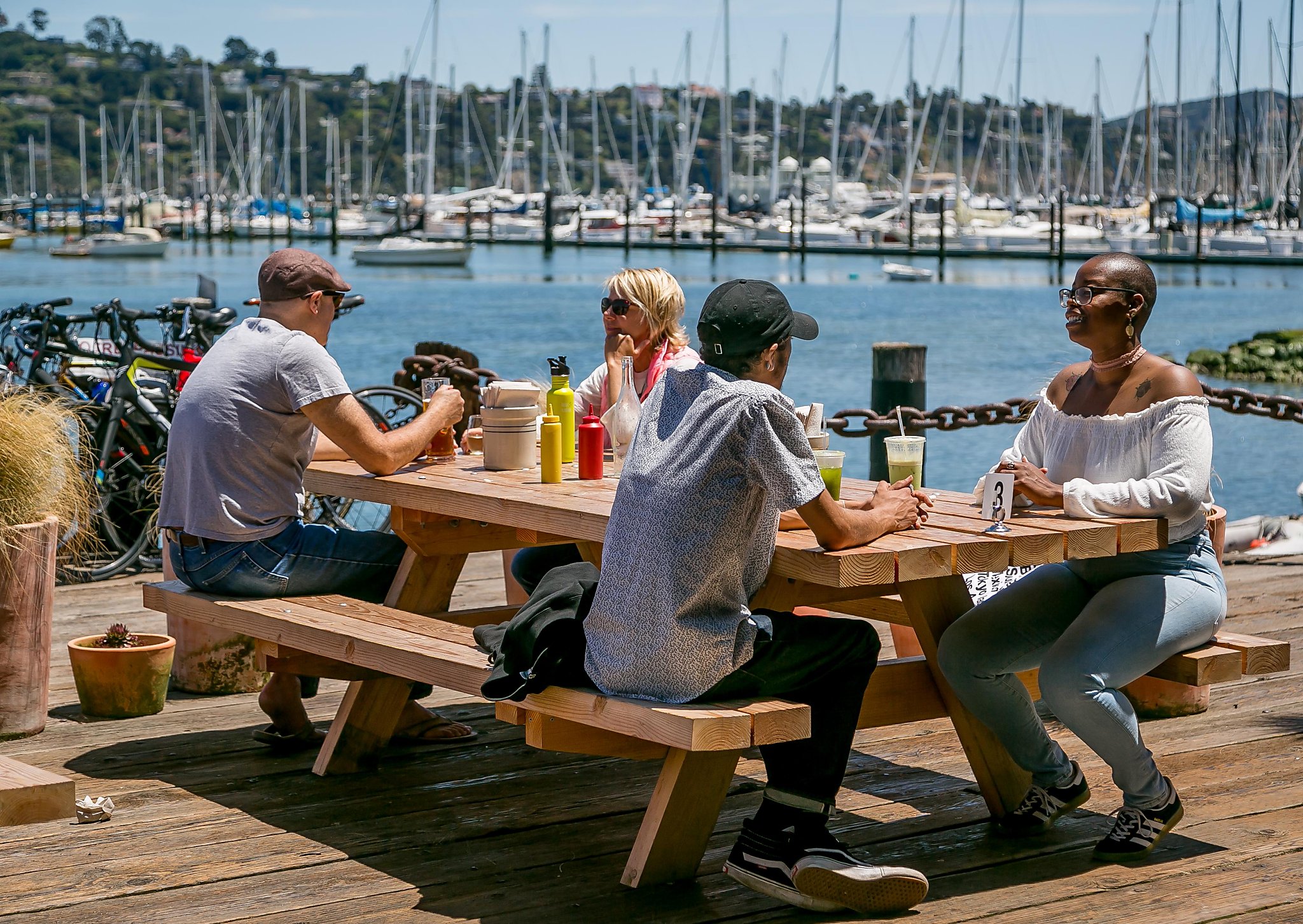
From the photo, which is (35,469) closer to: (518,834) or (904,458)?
(518,834)

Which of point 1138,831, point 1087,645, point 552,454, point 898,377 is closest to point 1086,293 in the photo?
point 1087,645

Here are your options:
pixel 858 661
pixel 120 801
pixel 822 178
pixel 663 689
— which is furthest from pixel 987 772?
pixel 822 178

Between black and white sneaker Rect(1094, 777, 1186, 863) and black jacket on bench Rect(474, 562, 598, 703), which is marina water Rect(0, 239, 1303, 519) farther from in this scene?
black and white sneaker Rect(1094, 777, 1186, 863)

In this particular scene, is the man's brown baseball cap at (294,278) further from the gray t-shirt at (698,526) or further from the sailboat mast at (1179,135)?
the sailboat mast at (1179,135)

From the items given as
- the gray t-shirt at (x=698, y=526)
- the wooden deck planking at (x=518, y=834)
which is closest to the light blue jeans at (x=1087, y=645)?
the wooden deck planking at (x=518, y=834)

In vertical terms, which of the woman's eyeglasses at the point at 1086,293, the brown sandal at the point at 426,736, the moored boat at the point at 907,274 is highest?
the moored boat at the point at 907,274

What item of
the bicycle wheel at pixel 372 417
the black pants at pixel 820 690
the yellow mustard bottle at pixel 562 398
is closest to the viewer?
the black pants at pixel 820 690

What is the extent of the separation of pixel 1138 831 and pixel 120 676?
2.99 m

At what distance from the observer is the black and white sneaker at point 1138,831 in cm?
366

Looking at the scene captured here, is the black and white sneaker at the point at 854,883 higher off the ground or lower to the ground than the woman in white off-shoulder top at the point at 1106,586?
lower

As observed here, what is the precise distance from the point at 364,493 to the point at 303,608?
342mm

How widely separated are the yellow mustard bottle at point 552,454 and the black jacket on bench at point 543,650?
76cm

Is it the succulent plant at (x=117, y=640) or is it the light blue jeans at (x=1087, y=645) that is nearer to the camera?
the light blue jeans at (x=1087, y=645)

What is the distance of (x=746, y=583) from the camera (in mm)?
3238
